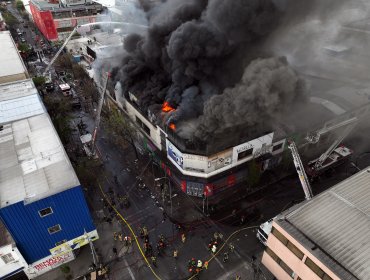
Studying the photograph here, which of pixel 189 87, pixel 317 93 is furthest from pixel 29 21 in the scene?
pixel 317 93

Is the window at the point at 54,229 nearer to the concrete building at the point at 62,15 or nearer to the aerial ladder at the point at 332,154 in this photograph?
the aerial ladder at the point at 332,154

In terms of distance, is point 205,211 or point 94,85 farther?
point 94,85

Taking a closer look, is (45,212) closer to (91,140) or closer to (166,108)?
(166,108)

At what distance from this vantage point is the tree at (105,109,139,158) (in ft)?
95.2

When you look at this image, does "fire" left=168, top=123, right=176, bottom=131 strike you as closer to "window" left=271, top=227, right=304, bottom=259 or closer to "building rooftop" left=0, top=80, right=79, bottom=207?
"building rooftop" left=0, top=80, right=79, bottom=207

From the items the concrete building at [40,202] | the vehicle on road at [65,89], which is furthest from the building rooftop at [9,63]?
the concrete building at [40,202]

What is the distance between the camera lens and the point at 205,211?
23.8 m

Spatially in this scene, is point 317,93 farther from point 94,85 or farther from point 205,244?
point 94,85

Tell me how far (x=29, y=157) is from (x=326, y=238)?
19.8m

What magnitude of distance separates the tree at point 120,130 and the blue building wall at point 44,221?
12167 mm

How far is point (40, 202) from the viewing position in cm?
1642

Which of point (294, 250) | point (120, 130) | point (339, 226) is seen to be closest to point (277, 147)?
point (339, 226)

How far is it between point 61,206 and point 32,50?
5318cm

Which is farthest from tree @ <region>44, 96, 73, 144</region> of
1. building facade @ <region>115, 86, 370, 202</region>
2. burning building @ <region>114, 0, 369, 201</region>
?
building facade @ <region>115, 86, 370, 202</region>
